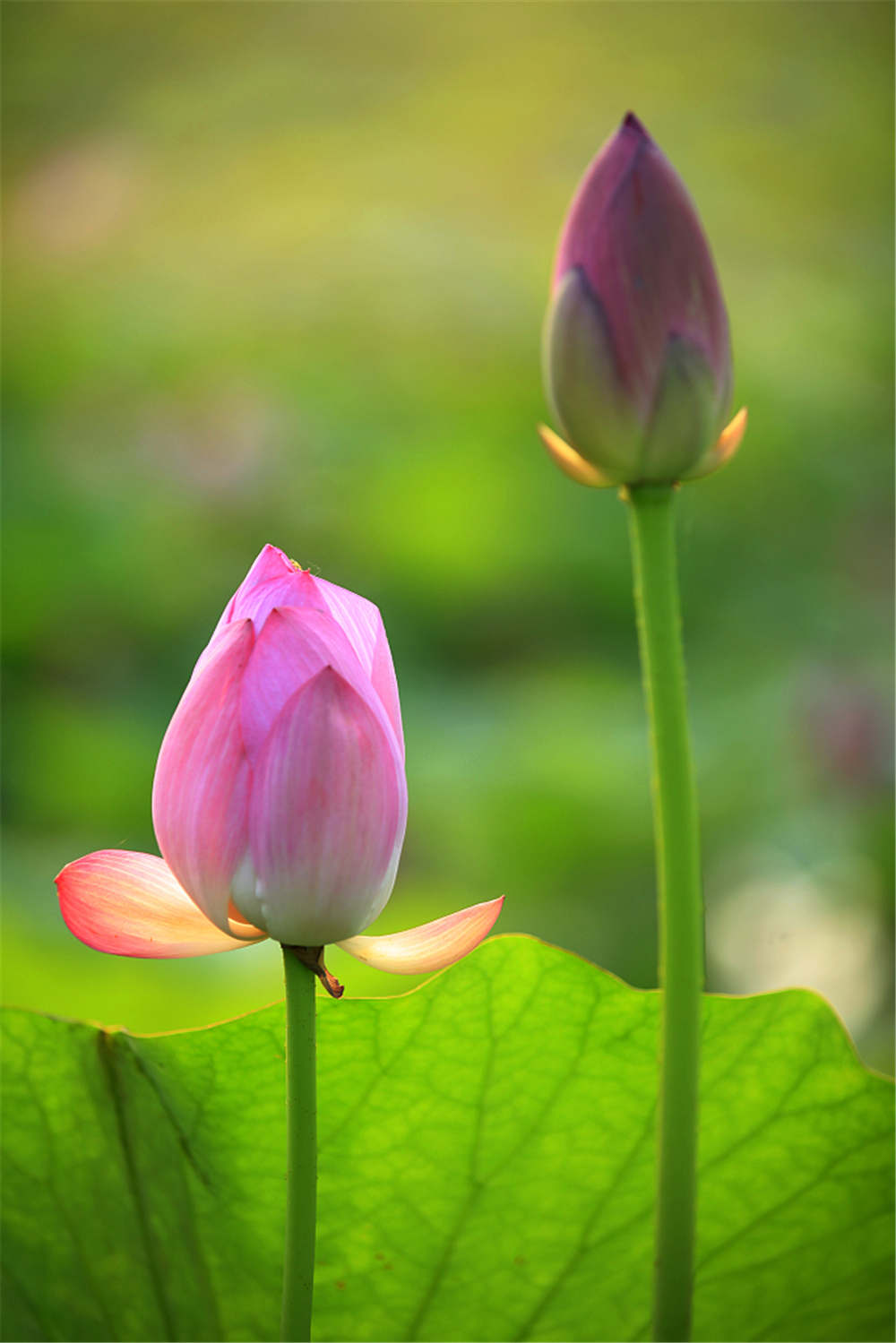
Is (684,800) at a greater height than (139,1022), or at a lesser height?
greater

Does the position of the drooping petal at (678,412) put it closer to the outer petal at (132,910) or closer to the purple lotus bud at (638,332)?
the purple lotus bud at (638,332)

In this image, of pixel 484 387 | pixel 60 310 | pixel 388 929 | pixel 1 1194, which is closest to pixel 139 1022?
pixel 388 929

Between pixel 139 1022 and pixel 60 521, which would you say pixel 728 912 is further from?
pixel 60 521

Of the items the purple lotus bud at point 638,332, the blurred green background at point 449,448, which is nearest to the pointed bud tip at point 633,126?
the purple lotus bud at point 638,332

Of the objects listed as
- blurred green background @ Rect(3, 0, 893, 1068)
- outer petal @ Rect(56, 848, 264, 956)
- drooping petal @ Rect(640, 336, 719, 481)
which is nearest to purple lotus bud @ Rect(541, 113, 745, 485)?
drooping petal @ Rect(640, 336, 719, 481)

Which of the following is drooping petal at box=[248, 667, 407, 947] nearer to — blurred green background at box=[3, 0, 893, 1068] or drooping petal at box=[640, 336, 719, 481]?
drooping petal at box=[640, 336, 719, 481]
